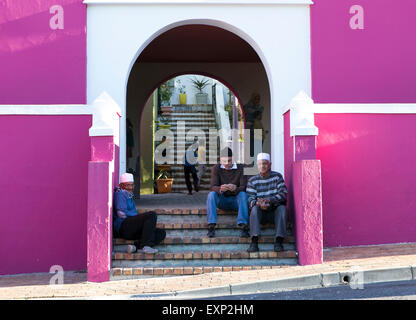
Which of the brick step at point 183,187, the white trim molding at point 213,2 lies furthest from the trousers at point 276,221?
the brick step at point 183,187

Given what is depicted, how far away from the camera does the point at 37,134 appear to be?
8.27 m

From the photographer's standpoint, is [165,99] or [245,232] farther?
[165,99]

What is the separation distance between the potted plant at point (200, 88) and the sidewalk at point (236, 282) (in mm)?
16791

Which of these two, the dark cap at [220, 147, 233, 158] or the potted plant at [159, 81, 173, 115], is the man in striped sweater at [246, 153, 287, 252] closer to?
the dark cap at [220, 147, 233, 158]

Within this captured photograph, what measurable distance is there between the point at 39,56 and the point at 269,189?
4.06 m

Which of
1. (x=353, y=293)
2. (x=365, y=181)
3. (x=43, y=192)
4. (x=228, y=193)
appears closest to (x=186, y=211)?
(x=228, y=193)

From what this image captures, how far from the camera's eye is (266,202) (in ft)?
24.4

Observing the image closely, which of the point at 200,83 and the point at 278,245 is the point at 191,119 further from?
the point at 278,245

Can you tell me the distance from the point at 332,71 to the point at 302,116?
5.44 feet

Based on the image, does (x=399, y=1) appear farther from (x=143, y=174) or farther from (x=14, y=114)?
(x=143, y=174)

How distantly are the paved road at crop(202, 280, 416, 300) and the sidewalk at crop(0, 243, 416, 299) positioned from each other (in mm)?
207

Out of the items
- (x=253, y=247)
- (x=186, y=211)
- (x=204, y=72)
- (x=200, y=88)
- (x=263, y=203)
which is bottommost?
(x=253, y=247)
